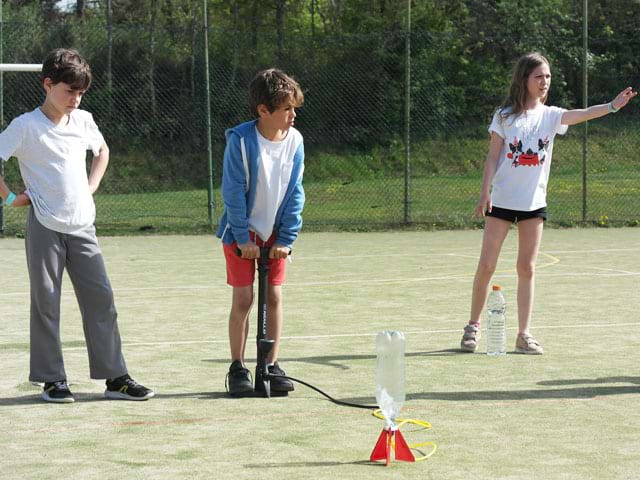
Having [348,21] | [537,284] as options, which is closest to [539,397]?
[537,284]

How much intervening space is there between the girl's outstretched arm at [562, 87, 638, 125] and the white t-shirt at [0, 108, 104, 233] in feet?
9.73

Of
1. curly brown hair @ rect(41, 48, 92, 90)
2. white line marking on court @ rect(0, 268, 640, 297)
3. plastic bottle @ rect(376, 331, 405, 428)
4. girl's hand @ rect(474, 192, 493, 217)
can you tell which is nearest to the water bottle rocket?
plastic bottle @ rect(376, 331, 405, 428)

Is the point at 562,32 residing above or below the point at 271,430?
above

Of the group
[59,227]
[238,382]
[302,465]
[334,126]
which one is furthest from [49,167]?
[334,126]

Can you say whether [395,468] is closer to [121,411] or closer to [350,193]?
[121,411]

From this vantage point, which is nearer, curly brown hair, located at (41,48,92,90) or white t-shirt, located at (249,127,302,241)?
curly brown hair, located at (41,48,92,90)

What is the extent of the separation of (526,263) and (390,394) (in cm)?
298

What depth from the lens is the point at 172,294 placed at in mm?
10492

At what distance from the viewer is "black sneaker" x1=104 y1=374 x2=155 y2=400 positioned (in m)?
6.16

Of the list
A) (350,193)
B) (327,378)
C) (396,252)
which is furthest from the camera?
(350,193)

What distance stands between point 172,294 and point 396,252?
4213mm

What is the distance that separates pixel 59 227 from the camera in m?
6.07

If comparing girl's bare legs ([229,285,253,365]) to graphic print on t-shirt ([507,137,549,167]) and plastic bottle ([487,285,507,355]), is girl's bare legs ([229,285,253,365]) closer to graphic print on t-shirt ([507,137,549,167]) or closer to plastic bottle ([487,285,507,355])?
plastic bottle ([487,285,507,355])

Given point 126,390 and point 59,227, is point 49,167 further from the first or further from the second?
point 126,390
